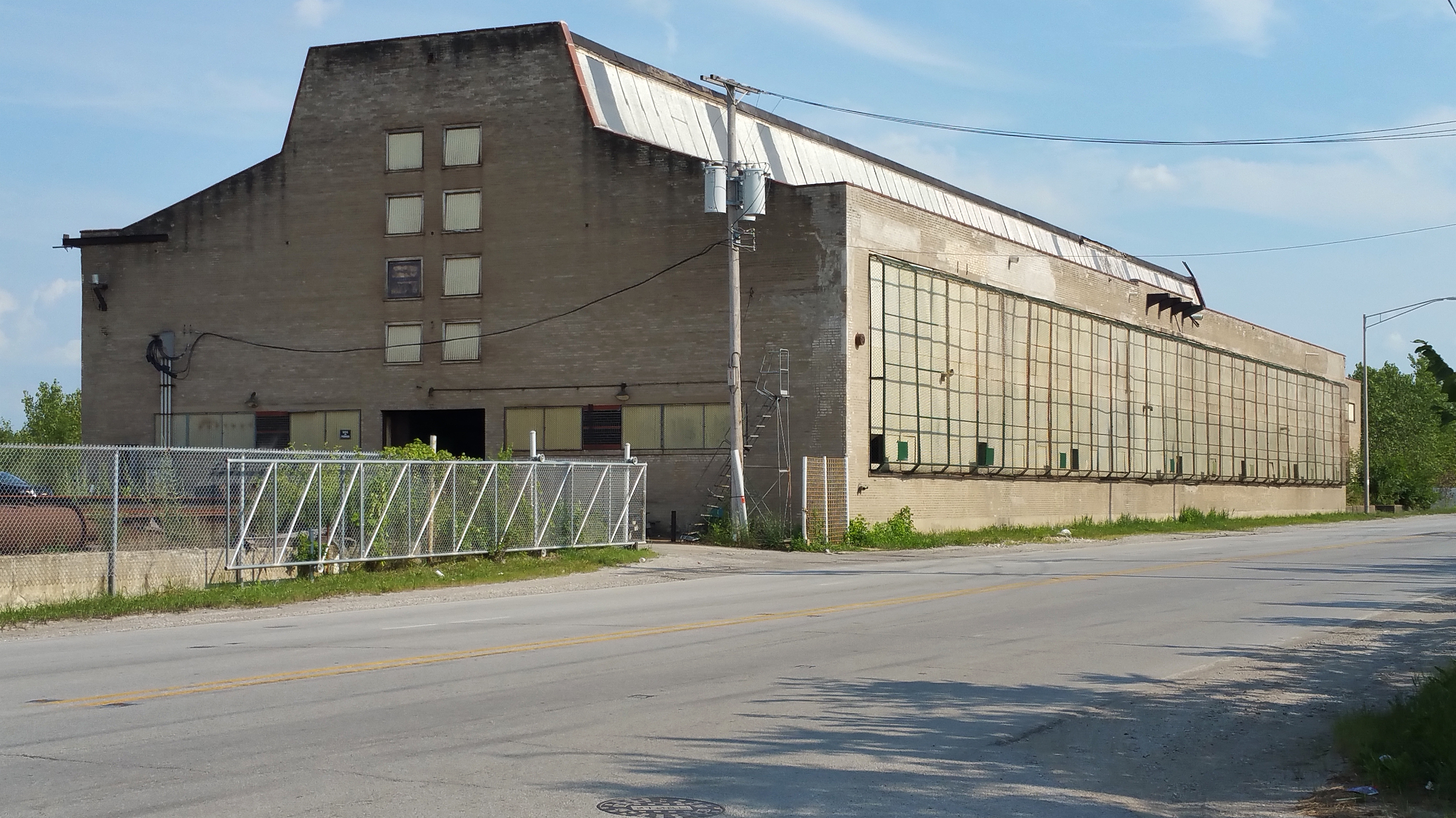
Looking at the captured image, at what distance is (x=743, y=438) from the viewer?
37562mm

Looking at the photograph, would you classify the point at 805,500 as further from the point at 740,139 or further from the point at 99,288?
the point at 99,288

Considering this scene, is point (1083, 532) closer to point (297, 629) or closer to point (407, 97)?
point (407, 97)

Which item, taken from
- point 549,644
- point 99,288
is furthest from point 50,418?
point 549,644

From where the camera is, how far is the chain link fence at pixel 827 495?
1427 inches

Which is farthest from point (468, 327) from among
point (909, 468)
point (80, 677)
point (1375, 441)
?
point (1375, 441)

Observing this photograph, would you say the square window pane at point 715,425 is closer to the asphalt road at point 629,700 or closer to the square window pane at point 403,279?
the square window pane at point 403,279

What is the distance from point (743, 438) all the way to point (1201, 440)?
3233 centimetres

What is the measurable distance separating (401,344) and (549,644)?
95.7ft

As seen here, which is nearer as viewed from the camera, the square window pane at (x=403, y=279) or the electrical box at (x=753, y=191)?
the electrical box at (x=753, y=191)

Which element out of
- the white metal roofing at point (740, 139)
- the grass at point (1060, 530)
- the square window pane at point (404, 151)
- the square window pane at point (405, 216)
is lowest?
the grass at point (1060, 530)

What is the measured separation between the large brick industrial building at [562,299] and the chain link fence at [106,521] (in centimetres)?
1729

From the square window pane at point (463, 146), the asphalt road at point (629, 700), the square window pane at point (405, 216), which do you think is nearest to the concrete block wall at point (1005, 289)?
the square window pane at point (463, 146)

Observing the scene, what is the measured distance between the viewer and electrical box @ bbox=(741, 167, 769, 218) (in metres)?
33.7

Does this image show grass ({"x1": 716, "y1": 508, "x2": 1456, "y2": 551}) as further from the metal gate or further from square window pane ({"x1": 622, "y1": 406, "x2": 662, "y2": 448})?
the metal gate
